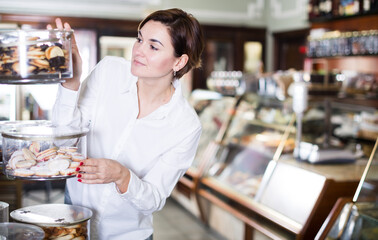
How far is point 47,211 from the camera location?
1610 mm

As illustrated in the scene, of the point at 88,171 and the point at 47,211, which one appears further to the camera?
the point at 47,211

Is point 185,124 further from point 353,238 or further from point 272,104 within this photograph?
point 272,104

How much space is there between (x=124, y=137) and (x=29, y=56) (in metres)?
0.55

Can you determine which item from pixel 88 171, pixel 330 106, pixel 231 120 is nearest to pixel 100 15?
pixel 231 120

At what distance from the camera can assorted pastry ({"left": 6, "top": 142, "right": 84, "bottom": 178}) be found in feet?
4.56

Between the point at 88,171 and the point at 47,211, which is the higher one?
the point at 88,171

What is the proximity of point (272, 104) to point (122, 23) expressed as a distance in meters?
3.75

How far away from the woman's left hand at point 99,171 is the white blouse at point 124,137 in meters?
0.25

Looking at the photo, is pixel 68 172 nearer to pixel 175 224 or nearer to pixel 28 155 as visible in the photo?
→ pixel 28 155

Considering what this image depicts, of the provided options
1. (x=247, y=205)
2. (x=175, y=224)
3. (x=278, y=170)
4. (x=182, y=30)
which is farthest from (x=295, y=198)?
(x=182, y=30)

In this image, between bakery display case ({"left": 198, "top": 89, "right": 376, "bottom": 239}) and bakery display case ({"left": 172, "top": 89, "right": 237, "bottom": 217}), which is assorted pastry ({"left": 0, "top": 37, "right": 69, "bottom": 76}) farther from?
bakery display case ({"left": 172, "top": 89, "right": 237, "bottom": 217})

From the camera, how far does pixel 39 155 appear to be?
4.58ft

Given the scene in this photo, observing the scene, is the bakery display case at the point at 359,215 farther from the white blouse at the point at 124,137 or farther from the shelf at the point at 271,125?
the shelf at the point at 271,125

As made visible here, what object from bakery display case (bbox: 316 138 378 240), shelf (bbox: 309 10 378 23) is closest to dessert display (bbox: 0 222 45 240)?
bakery display case (bbox: 316 138 378 240)
